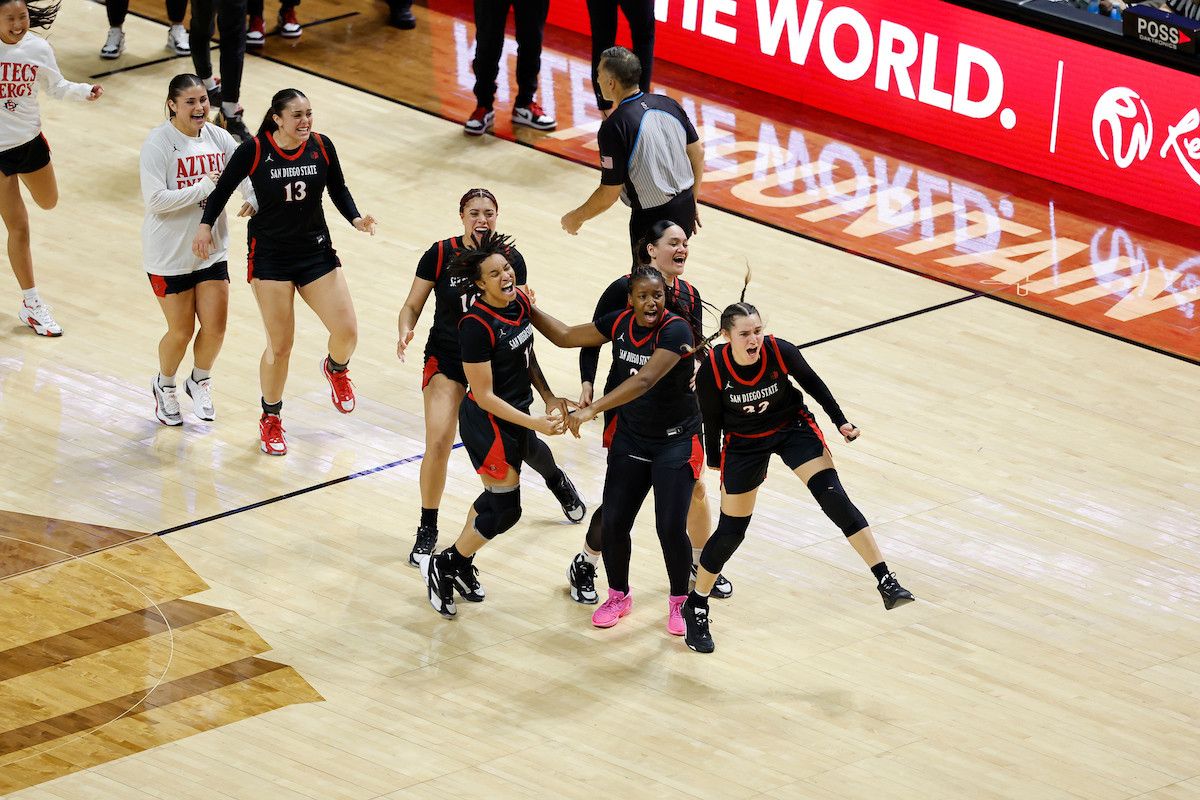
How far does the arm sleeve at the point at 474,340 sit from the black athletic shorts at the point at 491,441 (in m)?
0.20

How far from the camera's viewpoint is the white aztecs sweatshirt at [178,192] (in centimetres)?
944

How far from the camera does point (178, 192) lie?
9.42 m

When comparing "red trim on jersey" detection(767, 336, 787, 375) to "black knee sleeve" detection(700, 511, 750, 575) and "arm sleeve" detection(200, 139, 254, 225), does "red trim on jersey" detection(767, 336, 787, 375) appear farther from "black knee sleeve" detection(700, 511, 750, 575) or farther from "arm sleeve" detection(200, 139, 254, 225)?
"arm sleeve" detection(200, 139, 254, 225)

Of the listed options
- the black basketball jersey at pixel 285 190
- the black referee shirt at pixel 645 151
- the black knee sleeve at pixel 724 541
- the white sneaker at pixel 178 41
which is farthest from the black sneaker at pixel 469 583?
the white sneaker at pixel 178 41

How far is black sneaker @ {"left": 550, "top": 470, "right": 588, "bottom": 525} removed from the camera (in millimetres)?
9109

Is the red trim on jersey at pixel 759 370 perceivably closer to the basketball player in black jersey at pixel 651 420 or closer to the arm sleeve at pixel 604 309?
the basketball player in black jersey at pixel 651 420

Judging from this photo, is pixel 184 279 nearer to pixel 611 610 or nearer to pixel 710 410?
pixel 611 610

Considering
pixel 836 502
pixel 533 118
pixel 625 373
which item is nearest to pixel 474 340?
pixel 625 373

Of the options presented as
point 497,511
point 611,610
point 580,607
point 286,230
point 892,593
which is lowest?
point 580,607

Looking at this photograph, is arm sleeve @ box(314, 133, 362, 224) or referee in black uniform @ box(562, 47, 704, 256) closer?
arm sleeve @ box(314, 133, 362, 224)

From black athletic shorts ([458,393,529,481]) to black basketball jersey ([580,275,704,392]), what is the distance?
412 millimetres

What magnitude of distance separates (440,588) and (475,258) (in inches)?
57.9

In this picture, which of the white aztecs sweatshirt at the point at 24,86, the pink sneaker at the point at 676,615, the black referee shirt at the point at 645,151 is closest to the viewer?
the pink sneaker at the point at 676,615

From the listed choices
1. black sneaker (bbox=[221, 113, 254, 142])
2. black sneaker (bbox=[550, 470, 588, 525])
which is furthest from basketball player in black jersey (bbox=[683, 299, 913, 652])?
black sneaker (bbox=[221, 113, 254, 142])
